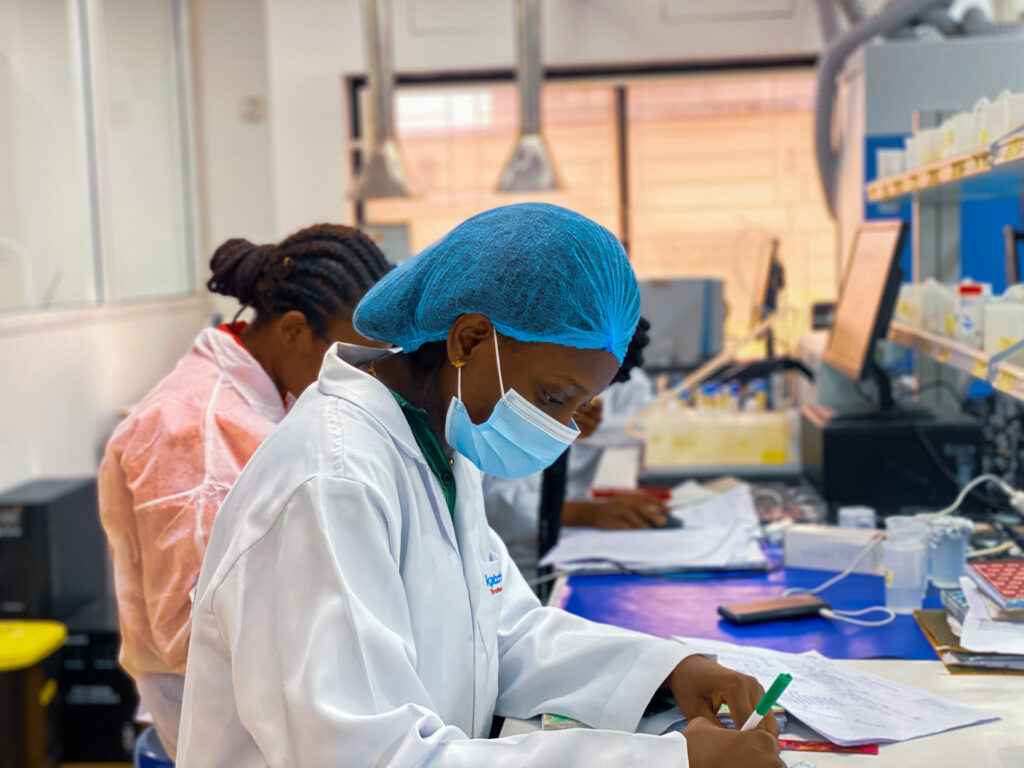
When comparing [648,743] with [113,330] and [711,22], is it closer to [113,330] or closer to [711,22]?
[113,330]

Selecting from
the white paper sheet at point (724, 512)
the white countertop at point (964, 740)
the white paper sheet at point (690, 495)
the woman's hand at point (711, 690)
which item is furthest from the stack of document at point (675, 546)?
the woman's hand at point (711, 690)

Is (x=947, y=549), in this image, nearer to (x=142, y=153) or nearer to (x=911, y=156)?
(x=911, y=156)

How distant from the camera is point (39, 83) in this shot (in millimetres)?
4355

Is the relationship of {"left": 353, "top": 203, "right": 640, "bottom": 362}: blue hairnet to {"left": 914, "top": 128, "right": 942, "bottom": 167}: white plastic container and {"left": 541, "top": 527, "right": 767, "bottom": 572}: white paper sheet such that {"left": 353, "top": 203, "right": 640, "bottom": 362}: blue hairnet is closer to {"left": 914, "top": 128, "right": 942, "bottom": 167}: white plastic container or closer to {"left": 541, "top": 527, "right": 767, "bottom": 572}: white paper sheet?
{"left": 541, "top": 527, "right": 767, "bottom": 572}: white paper sheet

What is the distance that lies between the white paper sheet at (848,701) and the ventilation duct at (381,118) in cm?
360

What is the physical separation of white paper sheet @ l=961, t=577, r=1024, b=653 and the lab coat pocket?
695mm

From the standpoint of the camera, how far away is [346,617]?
3.11 ft

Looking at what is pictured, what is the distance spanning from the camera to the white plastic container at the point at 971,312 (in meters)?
2.06

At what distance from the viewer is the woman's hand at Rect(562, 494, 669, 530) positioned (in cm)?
234

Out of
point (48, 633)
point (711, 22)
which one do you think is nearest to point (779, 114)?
point (711, 22)

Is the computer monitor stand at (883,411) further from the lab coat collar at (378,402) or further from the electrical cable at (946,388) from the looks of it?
the lab coat collar at (378,402)

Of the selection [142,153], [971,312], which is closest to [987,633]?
[971,312]

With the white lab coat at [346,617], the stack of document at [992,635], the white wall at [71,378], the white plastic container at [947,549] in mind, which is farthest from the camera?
the white wall at [71,378]

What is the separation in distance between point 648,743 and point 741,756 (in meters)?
0.09
